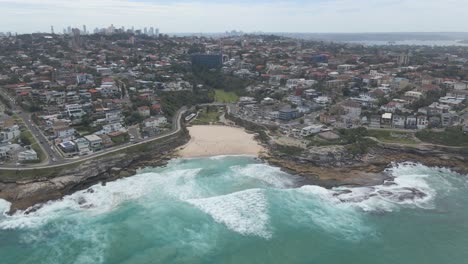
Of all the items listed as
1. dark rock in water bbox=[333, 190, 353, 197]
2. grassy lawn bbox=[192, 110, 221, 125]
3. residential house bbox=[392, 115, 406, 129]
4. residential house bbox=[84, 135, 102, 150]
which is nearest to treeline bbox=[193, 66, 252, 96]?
grassy lawn bbox=[192, 110, 221, 125]

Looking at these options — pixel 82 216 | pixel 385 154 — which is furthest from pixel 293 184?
pixel 82 216

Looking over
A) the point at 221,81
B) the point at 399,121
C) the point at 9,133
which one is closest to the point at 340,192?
the point at 399,121

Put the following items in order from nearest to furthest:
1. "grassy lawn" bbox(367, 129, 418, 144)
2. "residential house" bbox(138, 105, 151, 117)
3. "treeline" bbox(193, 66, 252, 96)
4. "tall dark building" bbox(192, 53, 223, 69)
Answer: "grassy lawn" bbox(367, 129, 418, 144)
"residential house" bbox(138, 105, 151, 117)
"treeline" bbox(193, 66, 252, 96)
"tall dark building" bbox(192, 53, 223, 69)

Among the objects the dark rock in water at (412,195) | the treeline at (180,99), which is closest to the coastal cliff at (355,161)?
the dark rock in water at (412,195)

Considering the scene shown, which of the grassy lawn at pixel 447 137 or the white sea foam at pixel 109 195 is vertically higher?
the grassy lawn at pixel 447 137

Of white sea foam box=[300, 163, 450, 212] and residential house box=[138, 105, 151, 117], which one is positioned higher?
residential house box=[138, 105, 151, 117]

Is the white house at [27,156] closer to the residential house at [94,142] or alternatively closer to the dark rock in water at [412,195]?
the residential house at [94,142]

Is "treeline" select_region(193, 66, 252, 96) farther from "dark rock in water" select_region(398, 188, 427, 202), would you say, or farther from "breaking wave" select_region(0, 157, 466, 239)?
"dark rock in water" select_region(398, 188, 427, 202)
